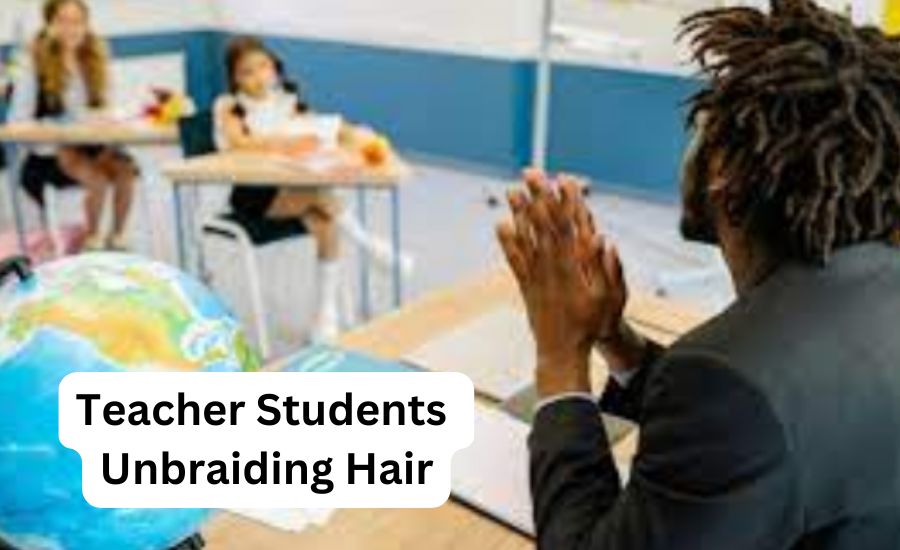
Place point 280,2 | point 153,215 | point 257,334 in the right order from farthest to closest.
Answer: point 280,2 < point 153,215 < point 257,334

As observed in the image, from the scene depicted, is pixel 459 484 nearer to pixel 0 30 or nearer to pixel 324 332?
pixel 324 332

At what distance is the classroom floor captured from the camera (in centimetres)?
374

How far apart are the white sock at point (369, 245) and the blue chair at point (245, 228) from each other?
25 centimetres

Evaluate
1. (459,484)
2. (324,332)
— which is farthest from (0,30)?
(459,484)

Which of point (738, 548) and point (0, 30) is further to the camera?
point (0, 30)

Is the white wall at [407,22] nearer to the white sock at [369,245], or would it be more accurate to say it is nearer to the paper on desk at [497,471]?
the white sock at [369,245]

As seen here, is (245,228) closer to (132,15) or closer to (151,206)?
(151,206)

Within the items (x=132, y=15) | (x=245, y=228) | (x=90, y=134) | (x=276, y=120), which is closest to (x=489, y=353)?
(x=245, y=228)

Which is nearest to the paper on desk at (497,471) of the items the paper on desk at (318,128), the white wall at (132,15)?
the paper on desk at (318,128)

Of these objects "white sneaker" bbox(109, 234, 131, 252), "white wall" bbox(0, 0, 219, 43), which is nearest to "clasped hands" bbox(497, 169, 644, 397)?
"white sneaker" bbox(109, 234, 131, 252)

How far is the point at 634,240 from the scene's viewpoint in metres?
4.48

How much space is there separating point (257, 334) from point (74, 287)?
8.48 feet

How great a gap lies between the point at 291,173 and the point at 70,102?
1.43 metres

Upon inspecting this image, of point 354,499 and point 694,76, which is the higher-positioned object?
point 694,76
